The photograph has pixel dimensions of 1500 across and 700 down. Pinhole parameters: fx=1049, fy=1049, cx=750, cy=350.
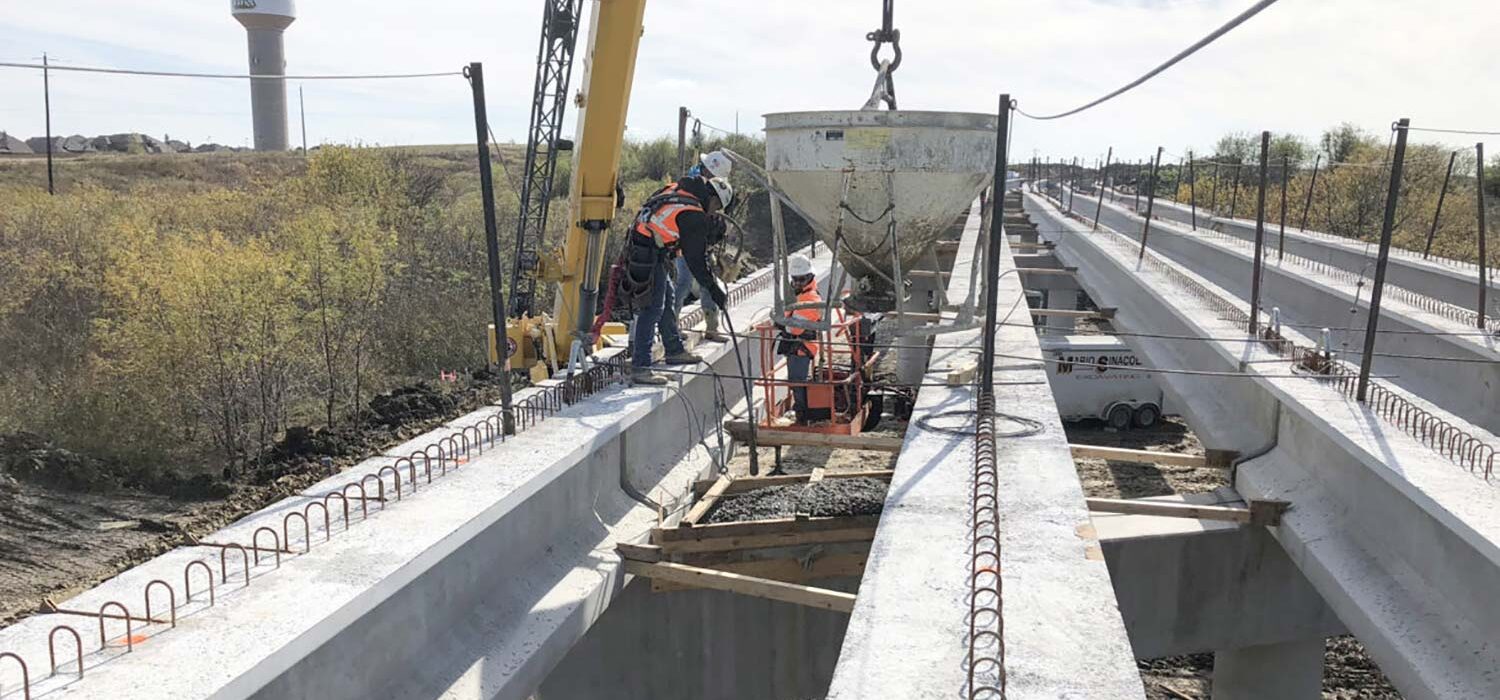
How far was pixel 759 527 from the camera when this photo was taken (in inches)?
258

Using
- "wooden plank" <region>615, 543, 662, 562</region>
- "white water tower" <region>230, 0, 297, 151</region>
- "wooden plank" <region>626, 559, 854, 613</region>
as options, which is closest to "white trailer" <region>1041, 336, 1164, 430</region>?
"wooden plank" <region>615, 543, 662, 562</region>

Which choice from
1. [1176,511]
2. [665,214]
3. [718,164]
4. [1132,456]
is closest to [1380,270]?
[1132,456]

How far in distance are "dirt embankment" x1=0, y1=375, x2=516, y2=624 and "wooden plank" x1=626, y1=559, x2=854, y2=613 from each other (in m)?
4.98

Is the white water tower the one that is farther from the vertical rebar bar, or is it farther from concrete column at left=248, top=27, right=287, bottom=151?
the vertical rebar bar

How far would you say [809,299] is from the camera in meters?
9.63

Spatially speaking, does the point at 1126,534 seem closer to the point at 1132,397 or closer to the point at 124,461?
the point at 1132,397

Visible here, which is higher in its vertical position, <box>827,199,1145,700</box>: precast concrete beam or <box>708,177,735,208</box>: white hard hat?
<box>708,177,735,208</box>: white hard hat

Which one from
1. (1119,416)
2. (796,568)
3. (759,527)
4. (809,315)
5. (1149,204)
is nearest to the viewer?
(759,527)

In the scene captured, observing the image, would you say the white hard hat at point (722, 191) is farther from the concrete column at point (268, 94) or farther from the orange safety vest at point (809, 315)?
the concrete column at point (268, 94)

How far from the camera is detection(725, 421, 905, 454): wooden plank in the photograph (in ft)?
26.1

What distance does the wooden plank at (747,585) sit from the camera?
555cm

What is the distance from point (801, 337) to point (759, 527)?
9.62 feet

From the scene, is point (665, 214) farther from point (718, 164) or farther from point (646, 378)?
point (646, 378)

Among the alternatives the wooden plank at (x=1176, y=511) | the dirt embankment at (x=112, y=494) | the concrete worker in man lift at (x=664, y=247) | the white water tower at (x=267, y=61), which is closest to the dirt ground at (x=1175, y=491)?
the wooden plank at (x=1176, y=511)
